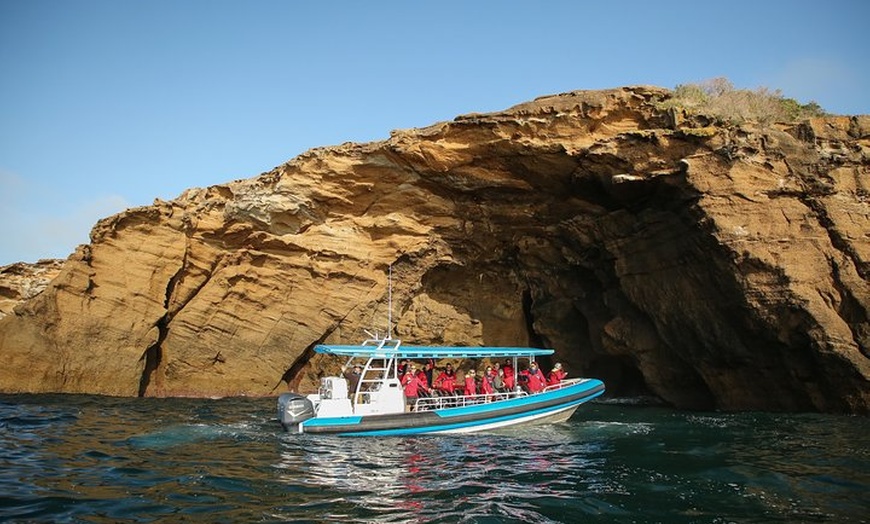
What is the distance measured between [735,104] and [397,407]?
12.3m

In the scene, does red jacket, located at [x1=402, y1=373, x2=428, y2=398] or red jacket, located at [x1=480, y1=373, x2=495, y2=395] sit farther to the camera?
red jacket, located at [x1=480, y1=373, x2=495, y2=395]

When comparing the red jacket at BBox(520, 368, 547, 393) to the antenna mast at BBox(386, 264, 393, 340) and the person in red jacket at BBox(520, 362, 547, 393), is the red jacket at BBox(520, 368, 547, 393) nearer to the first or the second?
the person in red jacket at BBox(520, 362, 547, 393)

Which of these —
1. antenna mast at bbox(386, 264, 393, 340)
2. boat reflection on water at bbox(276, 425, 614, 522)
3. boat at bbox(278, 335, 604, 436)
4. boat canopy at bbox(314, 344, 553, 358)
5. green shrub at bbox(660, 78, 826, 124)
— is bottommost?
boat reflection on water at bbox(276, 425, 614, 522)

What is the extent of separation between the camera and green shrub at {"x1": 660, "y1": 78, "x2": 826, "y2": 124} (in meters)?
16.9

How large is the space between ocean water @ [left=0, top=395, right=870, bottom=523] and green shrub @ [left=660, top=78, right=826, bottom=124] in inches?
311

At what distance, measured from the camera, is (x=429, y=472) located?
366 inches

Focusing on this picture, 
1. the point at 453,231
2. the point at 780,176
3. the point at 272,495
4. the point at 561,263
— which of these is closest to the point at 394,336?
the point at 453,231

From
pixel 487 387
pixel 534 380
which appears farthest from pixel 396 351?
pixel 534 380

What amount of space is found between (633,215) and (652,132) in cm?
298

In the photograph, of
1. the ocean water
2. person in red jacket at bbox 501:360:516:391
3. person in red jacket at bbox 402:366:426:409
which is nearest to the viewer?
the ocean water

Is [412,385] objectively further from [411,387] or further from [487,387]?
[487,387]

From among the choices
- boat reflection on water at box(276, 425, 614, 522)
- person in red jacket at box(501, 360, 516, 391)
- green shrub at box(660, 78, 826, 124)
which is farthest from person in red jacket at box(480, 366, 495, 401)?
green shrub at box(660, 78, 826, 124)

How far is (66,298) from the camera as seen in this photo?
1861cm

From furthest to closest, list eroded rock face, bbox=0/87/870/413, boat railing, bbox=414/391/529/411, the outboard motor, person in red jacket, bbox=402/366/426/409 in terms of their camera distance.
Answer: eroded rock face, bbox=0/87/870/413, person in red jacket, bbox=402/366/426/409, boat railing, bbox=414/391/529/411, the outboard motor
